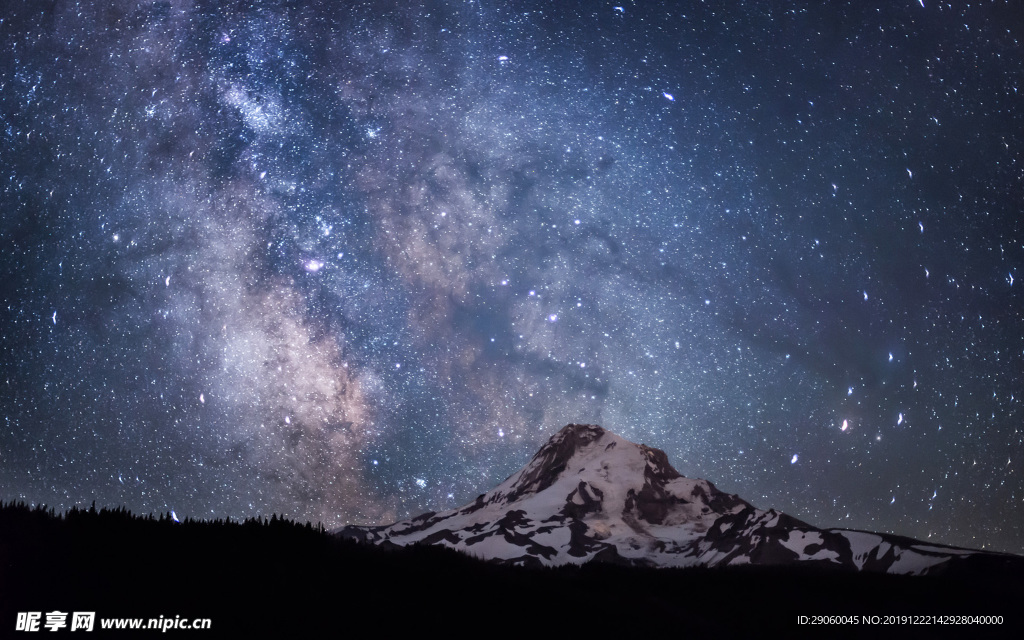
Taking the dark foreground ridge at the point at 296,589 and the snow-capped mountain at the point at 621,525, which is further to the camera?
the snow-capped mountain at the point at 621,525

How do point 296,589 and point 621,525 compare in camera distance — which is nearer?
point 296,589

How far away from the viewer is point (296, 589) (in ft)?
58.9

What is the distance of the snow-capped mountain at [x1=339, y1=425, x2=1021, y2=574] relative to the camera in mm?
82312

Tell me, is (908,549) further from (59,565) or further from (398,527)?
(398,527)

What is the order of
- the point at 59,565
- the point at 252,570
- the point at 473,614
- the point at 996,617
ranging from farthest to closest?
1. the point at 996,617
2. the point at 473,614
3. the point at 252,570
4. the point at 59,565

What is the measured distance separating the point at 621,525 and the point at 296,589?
131212 mm

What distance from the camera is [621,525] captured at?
139 meters

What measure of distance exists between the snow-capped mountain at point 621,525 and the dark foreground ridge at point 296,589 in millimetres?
51970

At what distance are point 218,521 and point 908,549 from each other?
75.1 meters

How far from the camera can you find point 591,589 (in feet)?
97.7

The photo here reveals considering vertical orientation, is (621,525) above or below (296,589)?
above

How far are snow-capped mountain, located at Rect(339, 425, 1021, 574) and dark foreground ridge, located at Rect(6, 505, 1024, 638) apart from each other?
52.0 meters

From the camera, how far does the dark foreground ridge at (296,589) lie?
50.7 feet

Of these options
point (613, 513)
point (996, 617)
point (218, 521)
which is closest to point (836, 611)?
point (996, 617)
